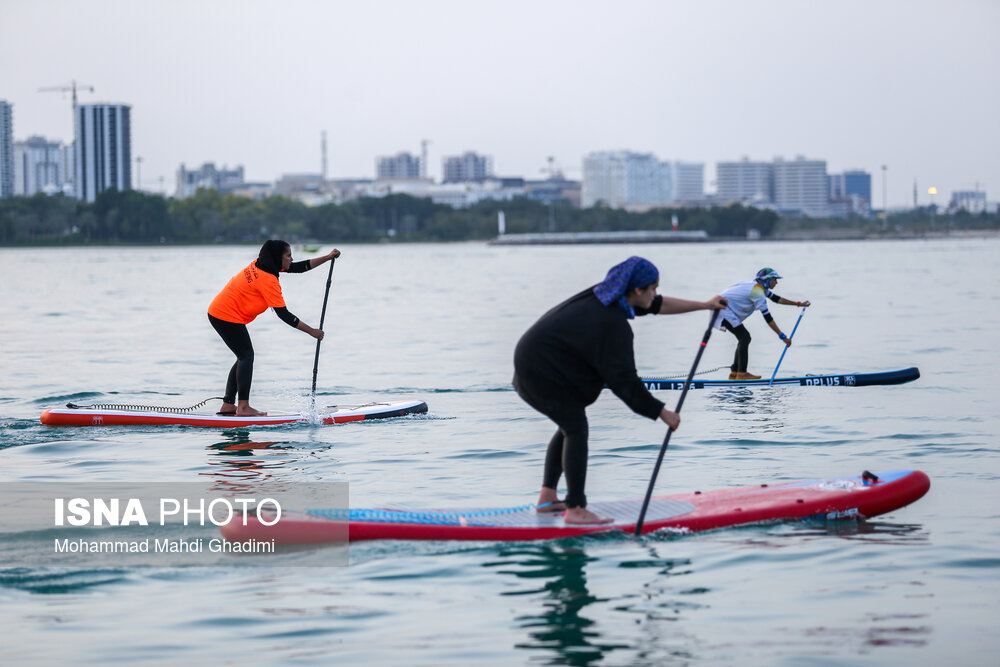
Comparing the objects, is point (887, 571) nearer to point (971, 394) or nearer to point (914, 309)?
point (971, 394)

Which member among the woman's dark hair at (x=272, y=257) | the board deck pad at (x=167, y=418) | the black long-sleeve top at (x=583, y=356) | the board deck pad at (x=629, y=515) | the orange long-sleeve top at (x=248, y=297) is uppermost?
the woman's dark hair at (x=272, y=257)

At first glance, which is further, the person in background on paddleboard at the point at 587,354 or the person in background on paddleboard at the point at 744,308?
the person in background on paddleboard at the point at 744,308

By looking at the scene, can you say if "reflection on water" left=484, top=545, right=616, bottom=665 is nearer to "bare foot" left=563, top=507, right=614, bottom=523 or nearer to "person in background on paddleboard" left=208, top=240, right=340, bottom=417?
"bare foot" left=563, top=507, right=614, bottom=523

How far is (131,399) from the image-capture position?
18.2 metres

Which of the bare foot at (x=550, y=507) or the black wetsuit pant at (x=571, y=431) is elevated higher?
the black wetsuit pant at (x=571, y=431)

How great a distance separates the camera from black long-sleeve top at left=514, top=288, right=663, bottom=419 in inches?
330

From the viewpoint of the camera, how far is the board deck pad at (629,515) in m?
8.86

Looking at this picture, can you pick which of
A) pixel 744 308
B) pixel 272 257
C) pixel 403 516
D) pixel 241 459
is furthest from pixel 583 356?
pixel 744 308

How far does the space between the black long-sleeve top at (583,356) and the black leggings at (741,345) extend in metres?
9.67

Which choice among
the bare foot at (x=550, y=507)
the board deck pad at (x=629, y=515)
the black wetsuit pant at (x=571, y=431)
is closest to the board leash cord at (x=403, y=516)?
the board deck pad at (x=629, y=515)

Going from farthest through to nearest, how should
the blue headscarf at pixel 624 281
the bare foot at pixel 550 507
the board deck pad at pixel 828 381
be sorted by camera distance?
the board deck pad at pixel 828 381 → the bare foot at pixel 550 507 → the blue headscarf at pixel 624 281

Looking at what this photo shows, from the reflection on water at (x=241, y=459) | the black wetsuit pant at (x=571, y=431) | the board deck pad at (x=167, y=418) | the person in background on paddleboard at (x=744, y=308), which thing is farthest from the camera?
the person in background on paddleboard at (x=744, y=308)

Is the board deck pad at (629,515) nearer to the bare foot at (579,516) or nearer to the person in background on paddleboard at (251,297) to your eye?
the bare foot at (579,516)

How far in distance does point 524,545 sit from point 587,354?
1.50 m
